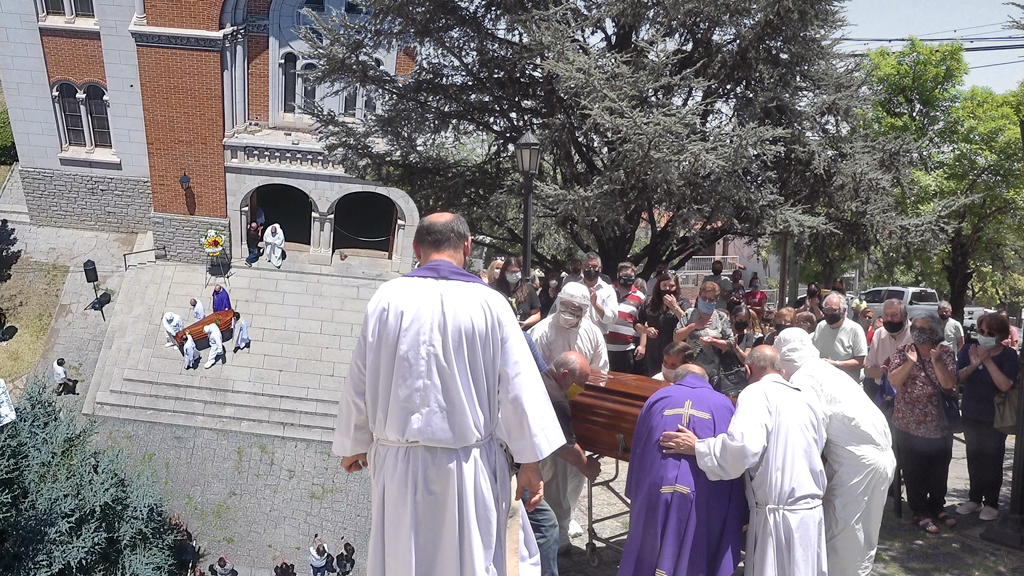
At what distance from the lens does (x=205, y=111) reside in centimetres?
2498

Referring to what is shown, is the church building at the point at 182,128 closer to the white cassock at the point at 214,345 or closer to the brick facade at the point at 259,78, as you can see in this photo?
the brick facade at the point at 259,78

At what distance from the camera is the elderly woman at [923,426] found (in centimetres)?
591

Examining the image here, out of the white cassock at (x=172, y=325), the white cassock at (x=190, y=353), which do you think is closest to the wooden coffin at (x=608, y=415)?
the white cassock at (x=190, y=353)

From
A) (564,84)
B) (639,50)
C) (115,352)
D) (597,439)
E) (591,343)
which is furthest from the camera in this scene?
(115,352)

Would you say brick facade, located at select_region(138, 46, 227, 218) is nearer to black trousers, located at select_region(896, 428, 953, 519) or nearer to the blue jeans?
black trousers, located at select_region(896, 428, 953, 519)

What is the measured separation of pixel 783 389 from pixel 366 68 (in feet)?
35.4

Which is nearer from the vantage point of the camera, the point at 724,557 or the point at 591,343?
the point at 724,557

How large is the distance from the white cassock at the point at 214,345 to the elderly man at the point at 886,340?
1462 cm

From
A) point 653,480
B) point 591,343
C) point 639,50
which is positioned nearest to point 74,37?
point 639,50

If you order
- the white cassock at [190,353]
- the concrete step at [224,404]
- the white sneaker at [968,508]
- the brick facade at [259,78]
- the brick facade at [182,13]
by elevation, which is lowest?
the concrete step at [224,404]

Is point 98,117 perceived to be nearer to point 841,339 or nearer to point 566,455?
point 841,339

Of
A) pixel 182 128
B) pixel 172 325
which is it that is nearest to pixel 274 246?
pixel 182 128

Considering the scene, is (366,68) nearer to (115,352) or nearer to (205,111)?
(115,352)

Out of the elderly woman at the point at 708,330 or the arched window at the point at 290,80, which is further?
the arched window at the point at 290,80
